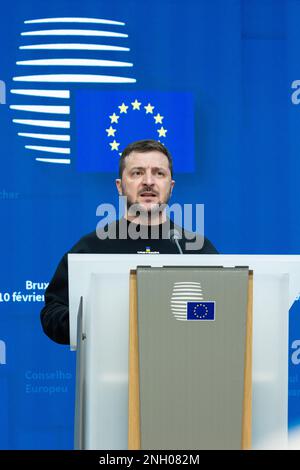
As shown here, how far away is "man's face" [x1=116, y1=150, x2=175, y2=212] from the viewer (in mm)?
2754

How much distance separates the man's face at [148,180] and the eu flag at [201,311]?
1.30 meters

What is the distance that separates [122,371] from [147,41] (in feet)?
7.92

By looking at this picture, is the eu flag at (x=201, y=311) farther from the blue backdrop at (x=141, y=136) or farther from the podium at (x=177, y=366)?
the blue backdrop at (x=141, y=136)

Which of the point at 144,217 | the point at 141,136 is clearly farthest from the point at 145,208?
the point at 141,136

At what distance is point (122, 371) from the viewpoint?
153cm

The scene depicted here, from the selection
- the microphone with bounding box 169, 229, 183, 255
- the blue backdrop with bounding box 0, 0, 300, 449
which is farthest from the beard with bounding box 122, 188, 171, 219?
the blue backdrop with bounding box 0, 0, 300, 449

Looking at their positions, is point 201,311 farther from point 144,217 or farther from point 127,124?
point 127,124

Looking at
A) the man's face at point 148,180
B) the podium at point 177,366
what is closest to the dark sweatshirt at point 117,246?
the man's face at point 148,180

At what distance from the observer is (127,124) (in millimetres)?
3598

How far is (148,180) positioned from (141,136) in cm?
93

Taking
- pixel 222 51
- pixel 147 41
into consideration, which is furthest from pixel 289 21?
pixel 147 41
